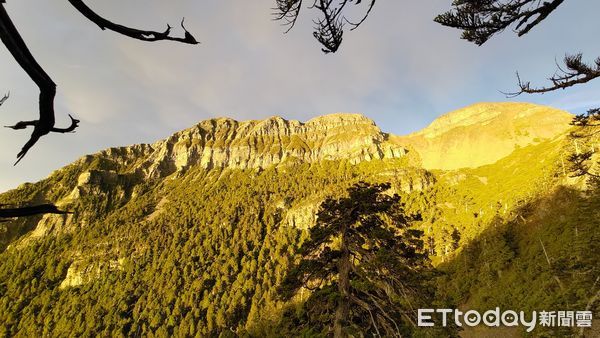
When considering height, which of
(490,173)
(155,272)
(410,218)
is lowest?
(155,272)

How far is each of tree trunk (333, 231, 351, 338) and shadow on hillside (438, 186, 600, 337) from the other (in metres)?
20.0

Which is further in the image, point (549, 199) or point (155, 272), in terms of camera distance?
point (155, 272)

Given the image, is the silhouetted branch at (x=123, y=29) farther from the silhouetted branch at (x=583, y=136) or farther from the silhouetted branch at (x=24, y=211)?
the silhouetted branch at (x=583, y=136)

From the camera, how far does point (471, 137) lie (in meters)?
174

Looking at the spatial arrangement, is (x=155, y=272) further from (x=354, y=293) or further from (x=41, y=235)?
(x=354, y=293)

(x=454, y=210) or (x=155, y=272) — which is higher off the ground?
(x=454, y=210)

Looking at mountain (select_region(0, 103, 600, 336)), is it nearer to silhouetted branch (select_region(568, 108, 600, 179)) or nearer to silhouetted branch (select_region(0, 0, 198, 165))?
silhouetted branch (select_region(568, 108, 600, 179))

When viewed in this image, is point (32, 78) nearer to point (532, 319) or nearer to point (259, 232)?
point (532, 319)

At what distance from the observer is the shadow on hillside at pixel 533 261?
29406 millimetres

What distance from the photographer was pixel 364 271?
34.6 ft

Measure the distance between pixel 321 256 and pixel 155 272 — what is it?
122 metres

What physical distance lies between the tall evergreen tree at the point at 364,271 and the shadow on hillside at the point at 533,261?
63.4 feet

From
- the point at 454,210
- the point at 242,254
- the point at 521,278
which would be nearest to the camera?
the point at 521,278

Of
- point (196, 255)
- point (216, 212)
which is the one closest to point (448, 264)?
point (196, 255)
